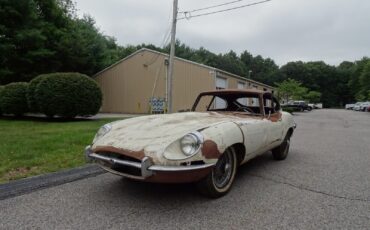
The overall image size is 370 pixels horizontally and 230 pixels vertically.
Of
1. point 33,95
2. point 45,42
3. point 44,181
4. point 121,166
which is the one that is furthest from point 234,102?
point 45,42

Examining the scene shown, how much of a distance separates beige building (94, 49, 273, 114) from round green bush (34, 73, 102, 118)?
1000 centimetres

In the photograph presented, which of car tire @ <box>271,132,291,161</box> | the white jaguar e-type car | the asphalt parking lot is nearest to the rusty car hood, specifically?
the white jaguar e-type car

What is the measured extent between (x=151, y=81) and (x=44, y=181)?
21578mm

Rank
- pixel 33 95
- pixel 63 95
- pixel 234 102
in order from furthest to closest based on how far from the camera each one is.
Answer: pixel 33 95 → pixel 63 95 → pixel 234 102

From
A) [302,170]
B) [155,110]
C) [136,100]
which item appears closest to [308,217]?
[302,170]

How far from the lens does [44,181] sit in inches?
163

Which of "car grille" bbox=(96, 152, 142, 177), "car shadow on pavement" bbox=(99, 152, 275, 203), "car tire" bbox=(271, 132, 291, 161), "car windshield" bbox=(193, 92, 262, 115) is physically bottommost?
"car shadow on pavement" bbox=(99, 152, 275, 203)

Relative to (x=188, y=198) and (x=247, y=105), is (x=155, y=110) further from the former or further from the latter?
(x=188, y=198)

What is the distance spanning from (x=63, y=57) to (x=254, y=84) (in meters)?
18.4

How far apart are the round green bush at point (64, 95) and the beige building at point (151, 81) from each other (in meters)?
10.0

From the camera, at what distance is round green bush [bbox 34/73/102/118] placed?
534 inches

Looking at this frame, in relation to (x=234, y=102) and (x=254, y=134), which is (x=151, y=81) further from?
(x=254, y=134)

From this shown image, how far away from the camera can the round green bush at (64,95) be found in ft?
44.5

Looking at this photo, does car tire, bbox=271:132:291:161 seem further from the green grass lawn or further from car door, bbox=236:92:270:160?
the green grass lawn
